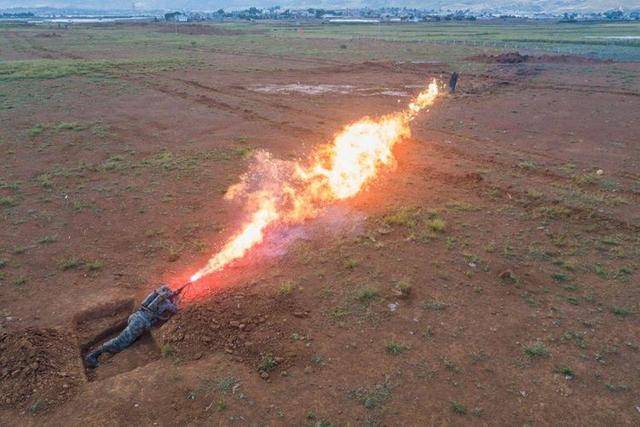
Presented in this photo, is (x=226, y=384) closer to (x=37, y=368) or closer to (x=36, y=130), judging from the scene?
(x=37, y=368)

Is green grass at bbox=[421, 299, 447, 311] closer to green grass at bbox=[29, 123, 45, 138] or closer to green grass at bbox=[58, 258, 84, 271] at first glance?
green grass at bbox=[58, 258, 84, 271]

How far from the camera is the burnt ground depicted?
27.5ft

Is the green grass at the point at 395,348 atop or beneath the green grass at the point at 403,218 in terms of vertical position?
beneath

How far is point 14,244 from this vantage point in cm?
1355

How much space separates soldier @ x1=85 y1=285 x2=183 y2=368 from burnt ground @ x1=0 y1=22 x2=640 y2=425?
304 mm

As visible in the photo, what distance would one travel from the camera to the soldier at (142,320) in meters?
9.84

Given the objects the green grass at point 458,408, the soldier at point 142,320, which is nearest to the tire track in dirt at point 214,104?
the soldier at point 142,320

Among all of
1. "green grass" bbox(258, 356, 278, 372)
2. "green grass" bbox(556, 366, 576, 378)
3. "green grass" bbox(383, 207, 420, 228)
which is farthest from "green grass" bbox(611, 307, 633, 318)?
"green grass" bbox(258, 356, 278, 372)

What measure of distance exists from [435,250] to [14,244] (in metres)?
12.8

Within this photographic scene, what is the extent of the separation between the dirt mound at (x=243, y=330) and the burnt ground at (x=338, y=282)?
4 cm

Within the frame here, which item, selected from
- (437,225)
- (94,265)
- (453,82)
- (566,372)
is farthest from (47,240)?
(453,82)

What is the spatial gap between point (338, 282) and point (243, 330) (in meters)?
2.84

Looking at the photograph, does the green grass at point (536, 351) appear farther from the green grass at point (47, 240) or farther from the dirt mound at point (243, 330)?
the green grass at point (47, 240)

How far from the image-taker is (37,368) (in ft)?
29.6
